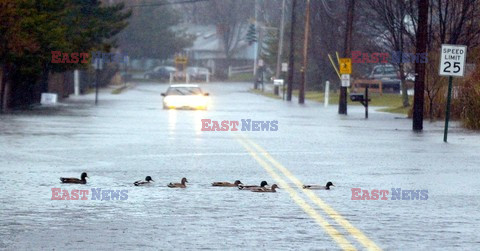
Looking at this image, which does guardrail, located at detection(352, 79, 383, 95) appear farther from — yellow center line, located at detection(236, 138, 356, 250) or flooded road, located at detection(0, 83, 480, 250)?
yellow center line, located at detection(236, 138, 356, 250)

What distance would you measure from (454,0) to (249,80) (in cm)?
9296

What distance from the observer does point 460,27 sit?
147 feet

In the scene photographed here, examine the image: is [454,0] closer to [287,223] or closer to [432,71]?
[432,71]

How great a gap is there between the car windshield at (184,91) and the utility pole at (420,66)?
1784 cm

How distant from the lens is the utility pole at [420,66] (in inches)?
1380

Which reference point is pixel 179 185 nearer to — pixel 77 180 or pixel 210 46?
pixel 77 180

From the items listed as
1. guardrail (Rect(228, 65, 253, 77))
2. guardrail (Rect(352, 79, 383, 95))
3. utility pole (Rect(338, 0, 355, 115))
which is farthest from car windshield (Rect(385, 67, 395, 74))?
guardrail (Rect(228, 65, 253, 77))

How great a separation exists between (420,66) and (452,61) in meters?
5.82

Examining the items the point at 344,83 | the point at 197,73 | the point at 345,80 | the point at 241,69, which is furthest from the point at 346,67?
the point at 241,69

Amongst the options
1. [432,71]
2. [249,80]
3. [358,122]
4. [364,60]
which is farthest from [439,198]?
[249,80]

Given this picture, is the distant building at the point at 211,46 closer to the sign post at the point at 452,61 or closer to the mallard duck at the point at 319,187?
the sign post at the point at 452,61

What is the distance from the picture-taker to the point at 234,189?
53.3 ft

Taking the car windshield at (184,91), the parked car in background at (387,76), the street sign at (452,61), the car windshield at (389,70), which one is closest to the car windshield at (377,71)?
the parked car in background at (387,76)

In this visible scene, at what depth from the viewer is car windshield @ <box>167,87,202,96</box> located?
5277 cm
